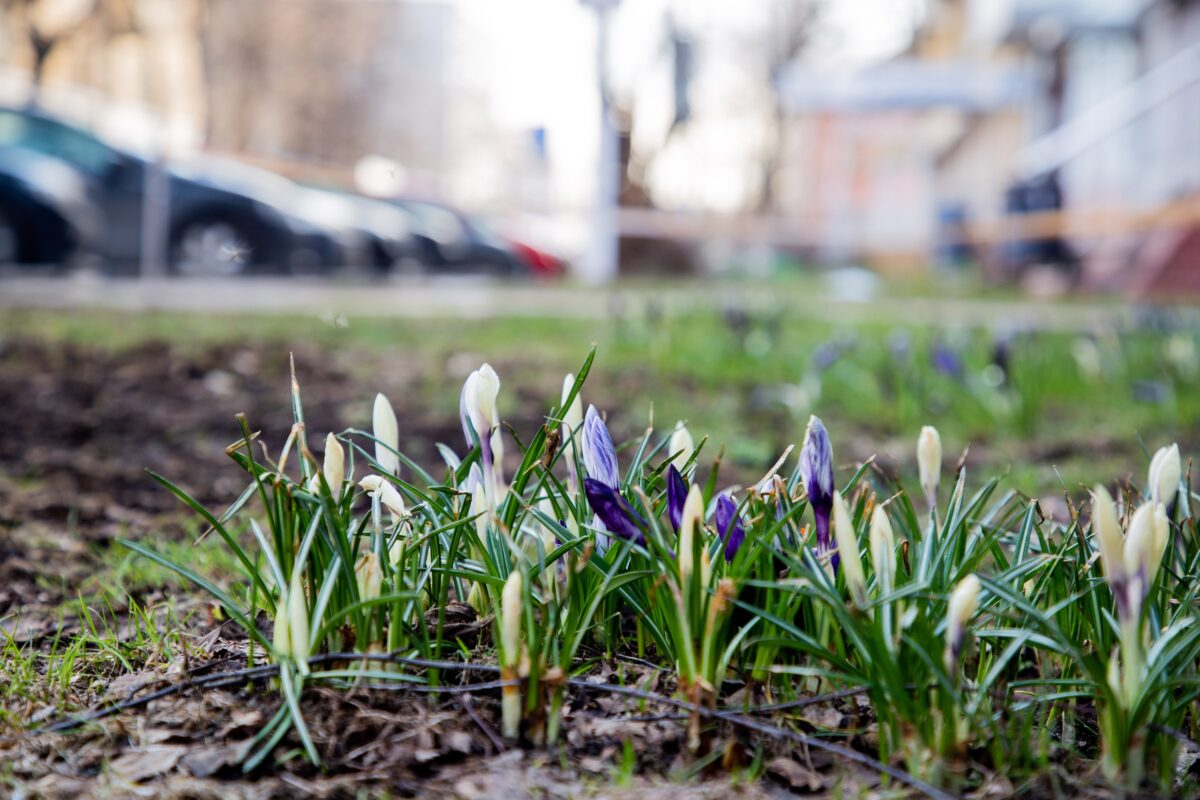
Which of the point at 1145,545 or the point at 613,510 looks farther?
the point at 613,510

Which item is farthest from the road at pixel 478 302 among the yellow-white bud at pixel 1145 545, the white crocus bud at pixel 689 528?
the yellow-white bud at pixel 1145 545

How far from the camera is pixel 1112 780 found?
139 centimetres

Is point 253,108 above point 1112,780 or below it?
above

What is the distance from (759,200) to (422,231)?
13878 millimetres

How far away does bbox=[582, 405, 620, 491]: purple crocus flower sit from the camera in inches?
61.8

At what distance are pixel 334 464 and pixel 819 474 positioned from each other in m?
0.64

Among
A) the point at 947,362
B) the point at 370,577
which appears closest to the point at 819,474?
the point at 370,577

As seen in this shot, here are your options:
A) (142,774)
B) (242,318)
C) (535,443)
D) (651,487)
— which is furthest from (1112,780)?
(242,318)

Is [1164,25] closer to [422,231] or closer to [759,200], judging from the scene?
[422,231]

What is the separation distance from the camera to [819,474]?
1.57 metres

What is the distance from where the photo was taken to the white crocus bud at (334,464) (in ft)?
5.13

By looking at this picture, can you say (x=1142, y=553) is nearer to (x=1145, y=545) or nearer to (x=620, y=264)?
(x=1145, y=545)

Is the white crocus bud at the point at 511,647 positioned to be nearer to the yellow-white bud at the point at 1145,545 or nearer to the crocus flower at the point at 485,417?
the crocus flower at the point at 485,417

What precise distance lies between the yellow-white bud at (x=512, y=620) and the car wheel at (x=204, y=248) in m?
11.3
